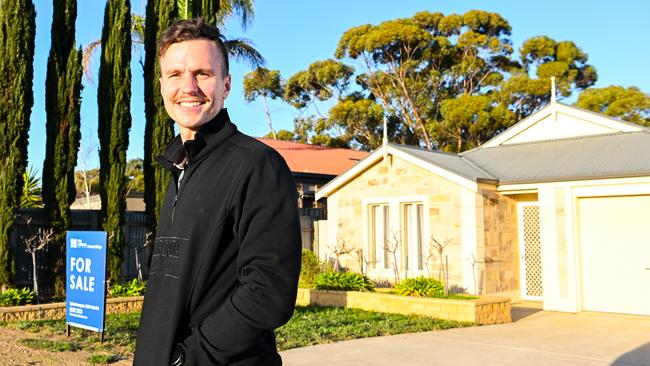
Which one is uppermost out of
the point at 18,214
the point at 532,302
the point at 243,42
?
the point at 243,42

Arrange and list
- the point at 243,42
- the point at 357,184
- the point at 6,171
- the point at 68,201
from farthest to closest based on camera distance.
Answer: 1. the point at 243,42
2. the point at 357,184
3. the point at 68,201
4. the point at 6,171

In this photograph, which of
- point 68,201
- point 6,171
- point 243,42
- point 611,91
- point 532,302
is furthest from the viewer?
point 611,91

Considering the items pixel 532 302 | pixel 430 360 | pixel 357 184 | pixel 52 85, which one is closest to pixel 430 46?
pixel 357 184

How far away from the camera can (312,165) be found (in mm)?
23500

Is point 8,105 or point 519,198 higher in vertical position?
point 8,105

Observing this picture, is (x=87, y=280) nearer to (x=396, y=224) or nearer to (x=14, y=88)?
(x=14, y=88)

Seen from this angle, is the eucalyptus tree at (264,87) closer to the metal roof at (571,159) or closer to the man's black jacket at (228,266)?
the metal roof at (571,159)

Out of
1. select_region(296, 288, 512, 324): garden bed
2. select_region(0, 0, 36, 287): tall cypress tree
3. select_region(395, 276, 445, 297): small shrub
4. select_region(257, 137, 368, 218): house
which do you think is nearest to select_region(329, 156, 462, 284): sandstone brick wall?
select_region(395, 276, 445, 297): small shrub

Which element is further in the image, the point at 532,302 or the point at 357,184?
the point at 357,184

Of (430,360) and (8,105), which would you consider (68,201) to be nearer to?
(8,105)

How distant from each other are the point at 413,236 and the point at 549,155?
3854mm

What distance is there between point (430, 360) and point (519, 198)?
8.09 metres

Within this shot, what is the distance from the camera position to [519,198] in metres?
14.4

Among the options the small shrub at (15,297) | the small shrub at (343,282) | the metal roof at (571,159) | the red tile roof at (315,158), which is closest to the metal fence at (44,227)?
the small shrub at (15,297)
